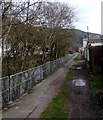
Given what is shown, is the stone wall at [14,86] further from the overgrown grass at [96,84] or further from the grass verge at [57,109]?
the overgrown grass at [96,84]

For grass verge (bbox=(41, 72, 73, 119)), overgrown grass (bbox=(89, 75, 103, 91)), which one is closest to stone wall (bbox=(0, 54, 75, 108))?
grass verge (bbox=(41, 72, 73, 119))

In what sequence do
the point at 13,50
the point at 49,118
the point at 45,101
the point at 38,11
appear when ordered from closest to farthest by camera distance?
the point at 49,118 < the point at 45,101 < the point at 38,11 < the point at 13,50

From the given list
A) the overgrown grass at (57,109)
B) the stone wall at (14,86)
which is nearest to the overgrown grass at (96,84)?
the overgrown grass at (57,109)

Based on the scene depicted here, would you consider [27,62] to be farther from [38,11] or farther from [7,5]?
[7,5]

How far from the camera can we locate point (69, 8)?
17.1 m

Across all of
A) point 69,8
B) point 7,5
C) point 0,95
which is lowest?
point 0,95

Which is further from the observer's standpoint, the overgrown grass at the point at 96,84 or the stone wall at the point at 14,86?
the overgrown grass at the point at 96,84

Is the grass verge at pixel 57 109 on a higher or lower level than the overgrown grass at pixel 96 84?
lower

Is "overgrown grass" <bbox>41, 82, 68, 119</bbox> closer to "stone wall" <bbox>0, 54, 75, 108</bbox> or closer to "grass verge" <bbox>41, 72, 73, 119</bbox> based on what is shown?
"grass verge" <bbox>41, 72, 73, 119</bbox>

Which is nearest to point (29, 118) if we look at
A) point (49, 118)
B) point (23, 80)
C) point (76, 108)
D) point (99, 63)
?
point (49, 118)

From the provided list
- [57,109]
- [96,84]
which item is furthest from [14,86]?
[96,84]

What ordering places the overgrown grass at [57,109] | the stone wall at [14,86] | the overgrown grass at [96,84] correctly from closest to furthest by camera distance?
the overgrown grass at [57,109] → the stone wall at [14,86] → the overgrown grass at [96,84]

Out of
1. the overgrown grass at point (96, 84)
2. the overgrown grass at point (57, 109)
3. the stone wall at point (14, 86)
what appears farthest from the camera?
the overgrown grass at point (96, 84)

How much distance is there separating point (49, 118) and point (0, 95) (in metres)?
2.05
